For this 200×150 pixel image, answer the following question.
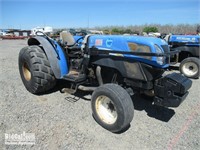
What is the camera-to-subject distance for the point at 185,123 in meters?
3.37

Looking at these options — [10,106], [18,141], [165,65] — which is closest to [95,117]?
[18,141]

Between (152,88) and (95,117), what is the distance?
1043 millimetres

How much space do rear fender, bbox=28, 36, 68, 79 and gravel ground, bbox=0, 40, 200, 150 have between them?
23.3 inches

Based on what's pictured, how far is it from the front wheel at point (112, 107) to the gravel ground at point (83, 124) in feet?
0.47

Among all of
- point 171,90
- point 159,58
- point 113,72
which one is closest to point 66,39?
point 113,72

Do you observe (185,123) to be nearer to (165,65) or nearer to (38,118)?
(165,65)

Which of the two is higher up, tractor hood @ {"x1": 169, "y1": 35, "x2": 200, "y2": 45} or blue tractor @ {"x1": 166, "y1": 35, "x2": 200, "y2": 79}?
tractor hood @ {"x1": 169, "y1": 35, "x2": 200, "y2": 45}

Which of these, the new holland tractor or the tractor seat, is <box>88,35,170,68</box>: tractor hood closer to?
the new holland tractor

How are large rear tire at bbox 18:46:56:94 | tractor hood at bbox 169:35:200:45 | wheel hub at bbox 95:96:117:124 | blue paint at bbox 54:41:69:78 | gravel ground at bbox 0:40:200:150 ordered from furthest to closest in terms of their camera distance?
1. tractor hood at bbox 169:35:200:45
2. blue paint at bbox 54:41:69:78
3. large rear tire at bbox 18:46:56:94
4. wheel hub at bbox 95:96:117:124
5. gravel ground at bbox 0:40:200:150

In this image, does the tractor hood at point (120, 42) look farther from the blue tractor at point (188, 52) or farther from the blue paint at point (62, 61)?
the blue tractor at point (188, 52)

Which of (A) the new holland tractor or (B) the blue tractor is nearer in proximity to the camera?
(A) the new holland tractor

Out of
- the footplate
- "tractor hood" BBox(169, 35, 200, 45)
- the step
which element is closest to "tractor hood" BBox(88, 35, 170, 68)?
the footplate

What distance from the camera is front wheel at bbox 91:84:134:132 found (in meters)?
2.80

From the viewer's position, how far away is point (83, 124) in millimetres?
3197
